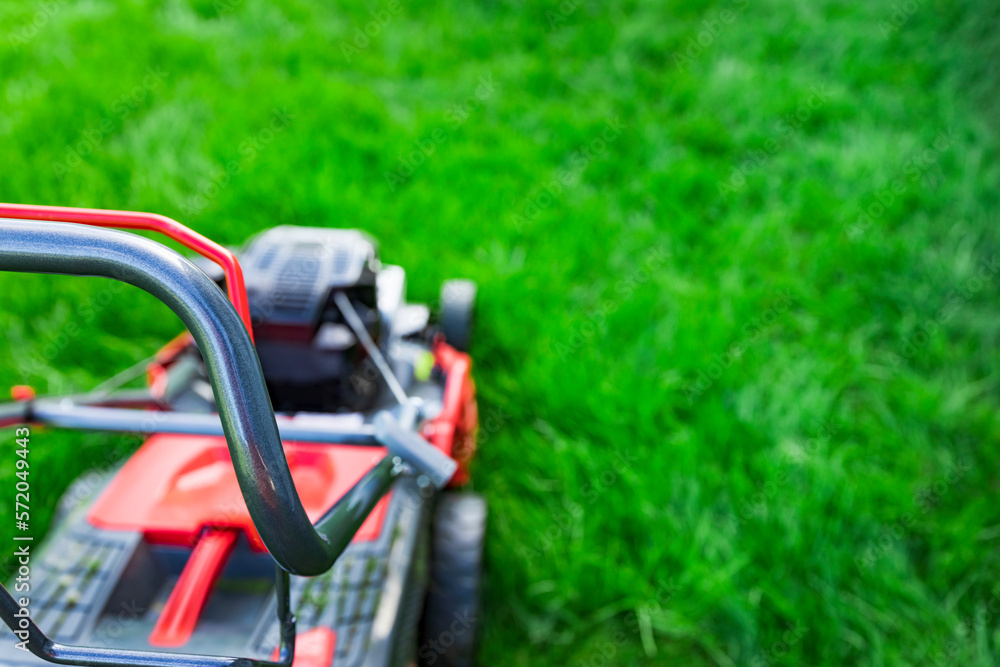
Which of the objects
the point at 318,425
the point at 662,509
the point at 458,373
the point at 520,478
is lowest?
the point at 520,478

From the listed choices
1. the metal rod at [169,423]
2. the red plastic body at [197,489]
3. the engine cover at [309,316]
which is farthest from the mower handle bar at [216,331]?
the engine cover at [309,316]

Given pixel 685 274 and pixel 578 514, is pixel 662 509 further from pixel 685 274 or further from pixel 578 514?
pixel 685 274

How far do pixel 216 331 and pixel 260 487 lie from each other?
14cm

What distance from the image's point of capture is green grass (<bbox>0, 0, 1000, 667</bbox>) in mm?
1709

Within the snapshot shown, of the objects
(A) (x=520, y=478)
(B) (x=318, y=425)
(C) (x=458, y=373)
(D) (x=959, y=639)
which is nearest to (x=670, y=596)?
(A) (x=520, y=478)

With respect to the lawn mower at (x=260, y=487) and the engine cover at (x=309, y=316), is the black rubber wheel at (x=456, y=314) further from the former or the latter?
the engine cover at (x=309, y=316)

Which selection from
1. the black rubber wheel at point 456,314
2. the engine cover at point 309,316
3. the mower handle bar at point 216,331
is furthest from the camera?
the black rubber wheel at point 456,314

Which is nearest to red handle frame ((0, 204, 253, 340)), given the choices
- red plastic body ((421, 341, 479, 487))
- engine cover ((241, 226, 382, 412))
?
engine cover ((241, 226, 382, 412))

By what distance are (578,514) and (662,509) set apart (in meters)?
0.23

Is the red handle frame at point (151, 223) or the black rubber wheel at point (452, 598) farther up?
the red handle frame at point (151, 223)

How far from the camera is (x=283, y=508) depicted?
23.6 inches

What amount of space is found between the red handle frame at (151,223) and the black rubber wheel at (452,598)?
95cm

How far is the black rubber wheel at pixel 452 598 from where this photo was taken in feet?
4.88

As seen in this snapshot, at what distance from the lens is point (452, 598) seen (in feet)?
4.90
